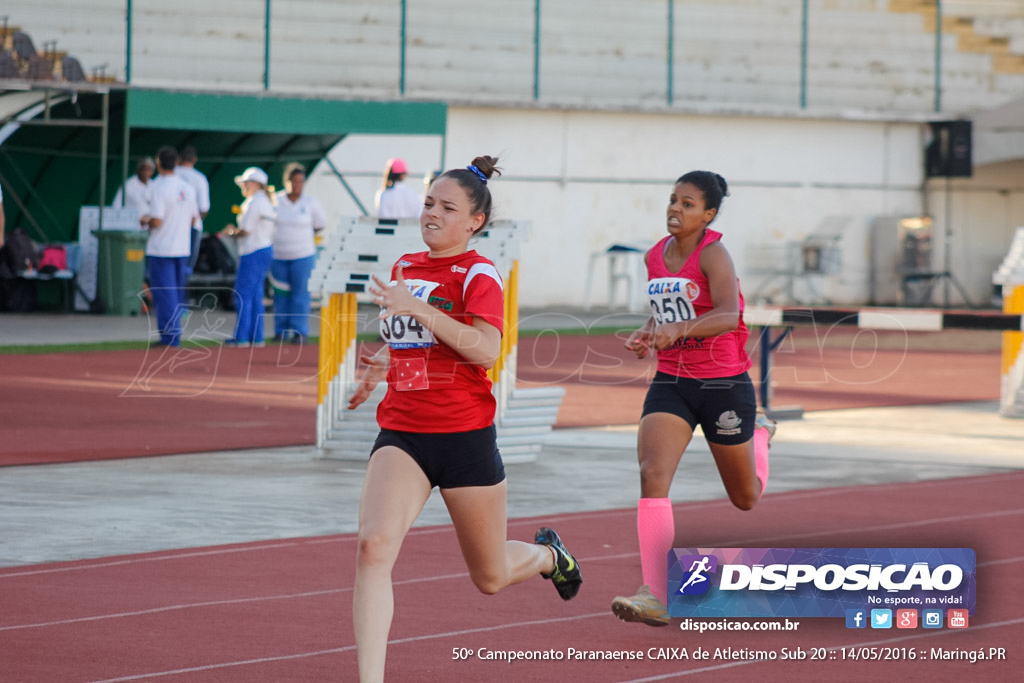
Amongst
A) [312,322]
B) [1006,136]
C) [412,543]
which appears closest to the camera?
[412,543]

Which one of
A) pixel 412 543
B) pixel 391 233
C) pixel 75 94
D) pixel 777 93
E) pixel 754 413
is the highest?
pixel 777 93

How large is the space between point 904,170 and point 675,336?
2849 centimetres

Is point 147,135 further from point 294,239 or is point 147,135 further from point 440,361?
point 440,361

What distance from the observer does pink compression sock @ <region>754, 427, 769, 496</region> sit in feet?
24.6

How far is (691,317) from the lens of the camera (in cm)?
705

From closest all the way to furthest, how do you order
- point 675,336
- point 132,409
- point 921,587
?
point 921,587
point 675,336
point 132,409

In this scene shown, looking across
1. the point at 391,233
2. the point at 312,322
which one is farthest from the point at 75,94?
the point at 391,233

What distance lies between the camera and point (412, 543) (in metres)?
8.43

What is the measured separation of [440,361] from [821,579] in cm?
183

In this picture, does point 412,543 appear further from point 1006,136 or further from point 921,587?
point 1006,136

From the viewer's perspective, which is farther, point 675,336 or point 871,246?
point 871,246

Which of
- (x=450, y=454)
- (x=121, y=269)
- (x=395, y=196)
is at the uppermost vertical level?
(x=395, y=196)

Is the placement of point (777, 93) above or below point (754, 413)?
above

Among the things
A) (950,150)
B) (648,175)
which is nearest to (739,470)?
(648,175)
